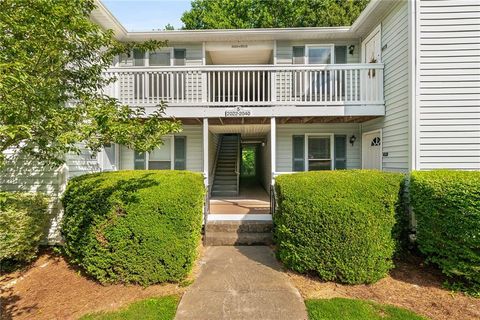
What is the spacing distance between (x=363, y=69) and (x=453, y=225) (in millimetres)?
4900

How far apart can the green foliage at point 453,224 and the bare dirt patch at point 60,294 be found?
14.8ft

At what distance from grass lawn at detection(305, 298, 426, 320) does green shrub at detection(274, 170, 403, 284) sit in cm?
56

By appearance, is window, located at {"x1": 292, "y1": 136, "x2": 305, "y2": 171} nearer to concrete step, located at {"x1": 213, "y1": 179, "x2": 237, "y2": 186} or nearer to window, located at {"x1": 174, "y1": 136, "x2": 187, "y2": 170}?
concrete step, located at {"x1": 213, "y1": 179, "x2": 237, "y2": 186}

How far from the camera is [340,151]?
9.54 meters

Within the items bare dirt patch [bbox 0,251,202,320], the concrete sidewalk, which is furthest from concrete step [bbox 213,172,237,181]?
bare dirt patch [bbox 0,251,202,320]

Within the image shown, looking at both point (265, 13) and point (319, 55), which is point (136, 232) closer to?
point (319, 55)

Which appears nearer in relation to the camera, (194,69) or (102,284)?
(102,284)

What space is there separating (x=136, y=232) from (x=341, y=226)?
353 centimetres

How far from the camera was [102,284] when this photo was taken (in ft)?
15.3

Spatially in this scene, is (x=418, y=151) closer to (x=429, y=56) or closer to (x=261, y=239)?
(x=429, y=56)

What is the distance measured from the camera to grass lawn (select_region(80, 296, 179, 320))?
378 centimetres

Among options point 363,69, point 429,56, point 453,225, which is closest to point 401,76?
point 429,56

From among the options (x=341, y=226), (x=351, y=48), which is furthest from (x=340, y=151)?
(x=341, y=226)

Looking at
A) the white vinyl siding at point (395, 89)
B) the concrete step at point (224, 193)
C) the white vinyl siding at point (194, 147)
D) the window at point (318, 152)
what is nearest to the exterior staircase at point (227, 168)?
the concrete step at point (224, 193)
